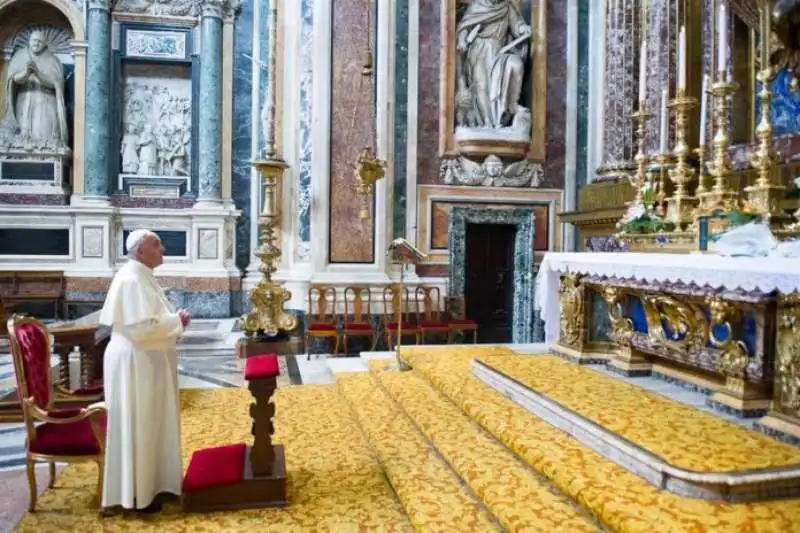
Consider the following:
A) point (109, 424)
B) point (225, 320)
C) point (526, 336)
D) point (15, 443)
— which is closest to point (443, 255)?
point (526, 336)

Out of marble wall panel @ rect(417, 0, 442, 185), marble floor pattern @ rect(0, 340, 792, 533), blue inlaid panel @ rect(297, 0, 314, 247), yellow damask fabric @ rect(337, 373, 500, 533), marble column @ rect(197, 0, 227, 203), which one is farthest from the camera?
marble column @ rect(197, 0, 227, 203)

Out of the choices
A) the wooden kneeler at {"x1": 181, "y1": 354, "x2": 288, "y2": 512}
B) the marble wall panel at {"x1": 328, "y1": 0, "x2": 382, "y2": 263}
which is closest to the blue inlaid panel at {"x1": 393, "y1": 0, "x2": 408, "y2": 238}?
the marble wall panel at {"x1": 328, "y1": 0, "x2": 382, "y2": 263}

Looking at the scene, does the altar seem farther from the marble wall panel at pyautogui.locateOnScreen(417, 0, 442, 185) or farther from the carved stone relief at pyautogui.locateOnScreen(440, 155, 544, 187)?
the marble wall panel at pyautogui.locateOnScreen(417, 0, 442, 185)

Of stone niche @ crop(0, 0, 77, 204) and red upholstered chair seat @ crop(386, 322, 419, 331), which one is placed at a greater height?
stone niche @ crop(0, 0, 77, 204)

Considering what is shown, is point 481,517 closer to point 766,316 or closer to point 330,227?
point 766,316

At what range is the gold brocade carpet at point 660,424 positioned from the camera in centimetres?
320

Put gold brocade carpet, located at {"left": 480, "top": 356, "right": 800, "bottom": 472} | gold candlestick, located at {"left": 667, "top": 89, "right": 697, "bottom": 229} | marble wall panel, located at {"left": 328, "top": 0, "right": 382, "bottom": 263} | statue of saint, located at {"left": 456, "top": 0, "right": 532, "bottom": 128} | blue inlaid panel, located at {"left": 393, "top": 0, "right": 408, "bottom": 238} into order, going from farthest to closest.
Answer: statue of saint, located at {"left": 456, "top": 0, "right": 532, "bottom": 128}
blue inlaid panel, located at {"left": 393, "top": 0, "right": 408, "bottom": 238}
marble wall panel, located at {"left": 328, "top": 0, "right": 382, "bottom": 263}
gold candlestick, located at {"left": 667, "top": 89, "right": 697, "bottom": 229}
gold brocade carpet, located at {"left": 480, "top": 356, "right": 800, "bottom": 472}

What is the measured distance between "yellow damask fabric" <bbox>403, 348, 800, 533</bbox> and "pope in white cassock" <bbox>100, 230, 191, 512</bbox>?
201cm

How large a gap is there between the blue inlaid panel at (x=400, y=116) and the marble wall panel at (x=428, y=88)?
0.74ft

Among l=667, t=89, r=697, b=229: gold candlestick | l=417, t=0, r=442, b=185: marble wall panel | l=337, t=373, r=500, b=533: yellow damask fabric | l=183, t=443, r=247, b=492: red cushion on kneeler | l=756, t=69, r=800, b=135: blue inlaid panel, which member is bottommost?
l=337, t=373, r=500, b=533: yellow damask fabric

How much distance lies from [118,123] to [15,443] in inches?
317

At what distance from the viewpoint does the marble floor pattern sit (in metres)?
4.00

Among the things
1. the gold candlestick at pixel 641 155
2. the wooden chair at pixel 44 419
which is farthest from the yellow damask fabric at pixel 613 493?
the gold candlestick at pixel 641 155

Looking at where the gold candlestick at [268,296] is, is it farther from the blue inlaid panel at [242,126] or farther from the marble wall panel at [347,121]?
the blue inlaid panel at [242,126]
